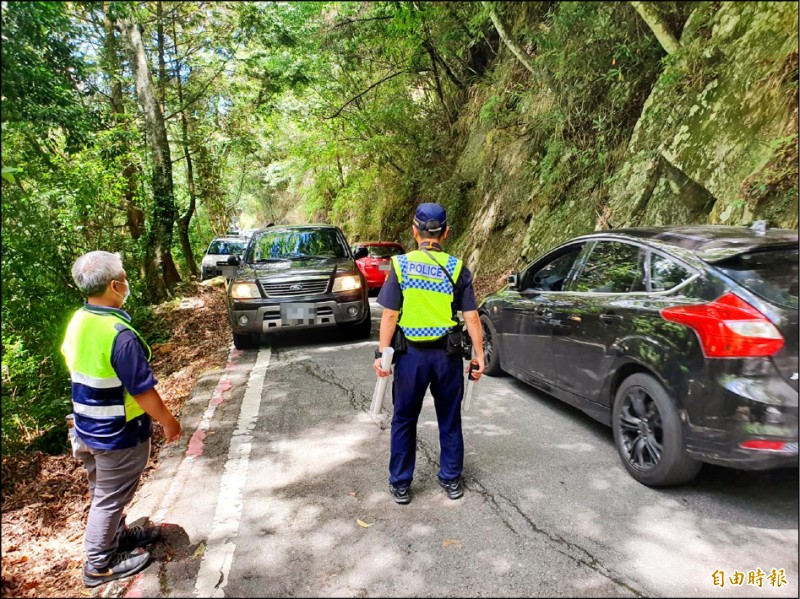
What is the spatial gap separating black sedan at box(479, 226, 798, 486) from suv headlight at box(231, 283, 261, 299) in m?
4.21

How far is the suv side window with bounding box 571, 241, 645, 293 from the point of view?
3.67 meters

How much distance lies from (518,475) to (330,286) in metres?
4.31

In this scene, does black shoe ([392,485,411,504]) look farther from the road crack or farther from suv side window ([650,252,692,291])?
suv side window ([650,252,692,291])

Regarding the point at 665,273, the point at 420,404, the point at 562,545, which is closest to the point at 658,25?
the point at 665,273

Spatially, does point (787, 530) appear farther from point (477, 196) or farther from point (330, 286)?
point (477, 196)

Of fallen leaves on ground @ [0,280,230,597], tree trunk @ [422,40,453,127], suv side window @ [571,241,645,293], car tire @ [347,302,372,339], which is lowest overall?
fallen leaves on ground @ [0,280,230,597]

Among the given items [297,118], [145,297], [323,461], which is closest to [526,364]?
[323,461]

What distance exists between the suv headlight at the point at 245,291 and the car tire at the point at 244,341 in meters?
0.69

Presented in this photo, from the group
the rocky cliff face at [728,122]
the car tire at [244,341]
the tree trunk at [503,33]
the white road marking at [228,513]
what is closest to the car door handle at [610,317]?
the tree trunk at [503,33]

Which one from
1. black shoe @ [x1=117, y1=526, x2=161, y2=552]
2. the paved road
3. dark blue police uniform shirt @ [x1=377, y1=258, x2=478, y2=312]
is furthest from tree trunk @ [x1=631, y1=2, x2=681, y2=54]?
black shoe @ [x1=117, y1=526, x2=161, y2=552]

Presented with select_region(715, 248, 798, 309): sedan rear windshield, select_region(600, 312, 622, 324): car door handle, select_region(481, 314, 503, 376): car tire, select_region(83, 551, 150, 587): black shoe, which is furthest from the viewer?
select_region(481, 314, 503, 376): car tire

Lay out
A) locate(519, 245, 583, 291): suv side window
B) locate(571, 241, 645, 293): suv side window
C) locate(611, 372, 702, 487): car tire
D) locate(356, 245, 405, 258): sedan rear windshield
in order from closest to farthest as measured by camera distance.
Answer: locate(611, 372, 702, 487): car tire → locate(571, 241, 645, 293): suv side window → locate(519, 245, 583, 291): suv side window → locate(356, 245, 405, 258): sedan rear windshield

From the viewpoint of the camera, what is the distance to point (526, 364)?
4863 millimetres

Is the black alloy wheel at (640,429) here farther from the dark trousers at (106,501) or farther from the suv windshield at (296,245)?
the suv windshield at (296,245)
